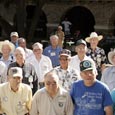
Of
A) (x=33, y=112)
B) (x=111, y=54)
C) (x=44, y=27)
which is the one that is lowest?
(x=33, y=112)

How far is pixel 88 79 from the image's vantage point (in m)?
4.89

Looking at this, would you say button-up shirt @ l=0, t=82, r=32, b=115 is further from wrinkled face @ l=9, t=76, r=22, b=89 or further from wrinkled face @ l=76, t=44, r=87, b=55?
wrinkled face @ l=76, t=44, r=87, b=55

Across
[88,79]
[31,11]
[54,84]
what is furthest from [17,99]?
[31,11]

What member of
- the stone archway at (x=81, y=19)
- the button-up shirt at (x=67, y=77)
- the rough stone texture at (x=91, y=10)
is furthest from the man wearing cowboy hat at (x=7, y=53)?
the stone archway at (x=81, y=19)

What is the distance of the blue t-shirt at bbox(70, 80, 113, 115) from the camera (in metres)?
4.89

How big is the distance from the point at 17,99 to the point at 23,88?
16 cm

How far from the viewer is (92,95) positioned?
489 centimetres

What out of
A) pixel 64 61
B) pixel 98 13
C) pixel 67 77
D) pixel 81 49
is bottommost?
pixel 67 77

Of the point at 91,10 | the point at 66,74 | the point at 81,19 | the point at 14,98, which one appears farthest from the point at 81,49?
the point at 81,19

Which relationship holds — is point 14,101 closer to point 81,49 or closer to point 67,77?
point 67,77

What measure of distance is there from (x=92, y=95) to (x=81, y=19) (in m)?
21.1

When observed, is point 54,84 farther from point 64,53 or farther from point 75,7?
point 75,7

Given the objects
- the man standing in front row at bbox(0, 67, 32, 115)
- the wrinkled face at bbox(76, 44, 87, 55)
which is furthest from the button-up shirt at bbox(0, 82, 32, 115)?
the wrinkled face at bbox(76, 44, 87, 55)

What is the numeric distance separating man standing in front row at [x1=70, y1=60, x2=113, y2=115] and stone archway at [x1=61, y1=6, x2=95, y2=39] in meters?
20.3
